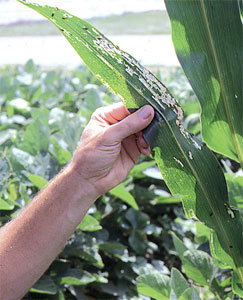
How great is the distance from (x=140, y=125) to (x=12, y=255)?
1.99 feet

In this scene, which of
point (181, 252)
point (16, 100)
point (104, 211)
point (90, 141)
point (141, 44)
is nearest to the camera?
point (90, 141)

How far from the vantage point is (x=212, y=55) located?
1310 millimetres

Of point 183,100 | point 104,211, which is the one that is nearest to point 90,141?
point 104,211

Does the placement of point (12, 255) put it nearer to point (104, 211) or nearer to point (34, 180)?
point (34, 180)

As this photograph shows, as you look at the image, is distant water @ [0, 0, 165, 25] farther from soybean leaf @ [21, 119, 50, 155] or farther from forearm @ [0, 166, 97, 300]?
forearm @ [0, 166, 97, 300]

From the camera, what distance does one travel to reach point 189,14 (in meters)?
1.29

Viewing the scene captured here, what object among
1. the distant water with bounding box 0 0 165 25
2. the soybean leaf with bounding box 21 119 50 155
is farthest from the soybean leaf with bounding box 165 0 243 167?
the distant water with bounding box 0 0 165 25

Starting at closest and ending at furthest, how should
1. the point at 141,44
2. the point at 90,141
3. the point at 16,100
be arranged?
the point at 90,141 → the point at 16,100 → the point at 141,44

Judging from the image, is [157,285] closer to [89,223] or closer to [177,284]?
[177,284]

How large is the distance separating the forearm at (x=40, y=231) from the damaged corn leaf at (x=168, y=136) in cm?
28

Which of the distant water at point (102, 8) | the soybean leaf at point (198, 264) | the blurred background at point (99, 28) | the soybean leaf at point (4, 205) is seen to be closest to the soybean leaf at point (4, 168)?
the soybean leaf at point (4, 205)

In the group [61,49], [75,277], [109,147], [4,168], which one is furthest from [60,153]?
[61,49]

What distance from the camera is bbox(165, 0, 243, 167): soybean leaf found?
1.28 meters

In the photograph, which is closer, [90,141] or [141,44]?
[90,141]
